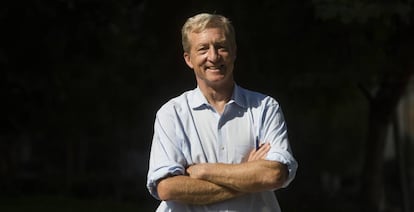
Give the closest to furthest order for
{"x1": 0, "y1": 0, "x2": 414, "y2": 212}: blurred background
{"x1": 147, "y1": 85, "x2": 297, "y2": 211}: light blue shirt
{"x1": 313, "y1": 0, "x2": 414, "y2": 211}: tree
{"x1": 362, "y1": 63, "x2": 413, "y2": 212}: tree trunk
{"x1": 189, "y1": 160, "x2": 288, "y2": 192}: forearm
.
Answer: {"x1": 189, "y1": 160, "x2": 288, "y2": 192}: forearm < {"x1": 147, "y1": 85, "x2": 297, "y2": 211}: light blue shirt < {"x1": 313, "y1": 0, "x2": 414, "y2": 211}: tree < {"x1": 0, "y1": 0, "x2": 414, "y2": 212}: blurred background < {"x1": 362, "y1": 63, "x2": 413, "y2": 212}: tree trunk

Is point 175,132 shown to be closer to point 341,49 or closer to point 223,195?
point 223,195

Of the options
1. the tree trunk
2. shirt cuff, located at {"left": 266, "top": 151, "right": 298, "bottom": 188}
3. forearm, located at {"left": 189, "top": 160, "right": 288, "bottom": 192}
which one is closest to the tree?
the tree trunk

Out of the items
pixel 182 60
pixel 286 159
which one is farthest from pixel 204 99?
pixel 182 60

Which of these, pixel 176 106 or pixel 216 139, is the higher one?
pixel 176 106

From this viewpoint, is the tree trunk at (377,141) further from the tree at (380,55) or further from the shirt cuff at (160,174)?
the shirt cuff at (160,174)

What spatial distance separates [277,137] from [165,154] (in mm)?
460

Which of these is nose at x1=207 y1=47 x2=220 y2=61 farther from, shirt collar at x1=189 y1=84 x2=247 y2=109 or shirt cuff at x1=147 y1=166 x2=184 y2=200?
shirt cuff at x1=147 y1=166 x2=184 y2=200

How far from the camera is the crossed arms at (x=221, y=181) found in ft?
12.2

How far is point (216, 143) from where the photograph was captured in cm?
382

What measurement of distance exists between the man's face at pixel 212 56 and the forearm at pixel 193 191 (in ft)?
1.37

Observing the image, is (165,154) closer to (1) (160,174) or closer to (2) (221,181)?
(1) (160,174)

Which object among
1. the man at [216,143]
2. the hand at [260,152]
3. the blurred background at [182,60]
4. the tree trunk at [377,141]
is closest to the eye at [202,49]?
the man at [216,143]

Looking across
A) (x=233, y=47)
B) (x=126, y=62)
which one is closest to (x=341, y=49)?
(x=126, y=62)

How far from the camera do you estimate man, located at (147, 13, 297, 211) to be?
3754 mm
